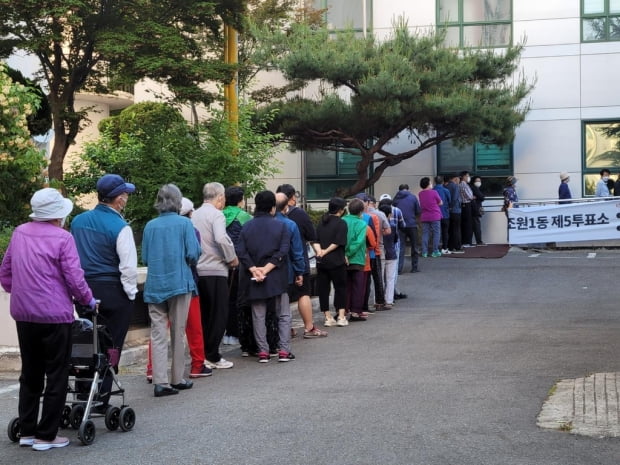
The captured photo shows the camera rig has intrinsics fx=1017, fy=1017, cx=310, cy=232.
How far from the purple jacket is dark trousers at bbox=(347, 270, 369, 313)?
7.60m

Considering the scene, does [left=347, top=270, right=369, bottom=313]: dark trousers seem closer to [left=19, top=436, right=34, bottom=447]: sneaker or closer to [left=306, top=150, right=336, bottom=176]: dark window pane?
[left=19, top=436, right=34, bottom=447]: sneaker

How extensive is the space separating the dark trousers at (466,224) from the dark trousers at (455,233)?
79cm

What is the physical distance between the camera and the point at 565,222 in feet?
79.3

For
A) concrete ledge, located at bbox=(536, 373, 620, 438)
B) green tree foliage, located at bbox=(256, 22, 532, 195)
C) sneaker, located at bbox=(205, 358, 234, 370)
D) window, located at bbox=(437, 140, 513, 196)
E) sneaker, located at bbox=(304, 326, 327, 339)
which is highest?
green tree foliage, located at bbox=(256, 22, 532, 195)

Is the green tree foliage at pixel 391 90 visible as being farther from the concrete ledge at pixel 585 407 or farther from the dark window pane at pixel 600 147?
the concrete ledge at pixel 585 407

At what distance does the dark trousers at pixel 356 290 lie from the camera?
14500mm

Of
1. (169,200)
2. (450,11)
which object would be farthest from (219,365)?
(450,11)

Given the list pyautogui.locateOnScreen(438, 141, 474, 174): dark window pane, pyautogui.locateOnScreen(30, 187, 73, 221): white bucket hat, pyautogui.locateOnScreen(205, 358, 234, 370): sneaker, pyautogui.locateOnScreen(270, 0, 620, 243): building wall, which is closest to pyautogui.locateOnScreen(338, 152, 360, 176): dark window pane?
pyautogui.locateOnScreen(438, 141, 474, 174): dark window pane

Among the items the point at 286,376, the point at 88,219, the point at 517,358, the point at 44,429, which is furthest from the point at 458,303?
the point at 44,429

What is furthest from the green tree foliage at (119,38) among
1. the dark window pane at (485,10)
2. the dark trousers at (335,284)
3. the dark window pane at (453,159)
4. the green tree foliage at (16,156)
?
the dark window pane at (485,10)

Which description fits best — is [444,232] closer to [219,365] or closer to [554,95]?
[554,95]

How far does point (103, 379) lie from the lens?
7672mm

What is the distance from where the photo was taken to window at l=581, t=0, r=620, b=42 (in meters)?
27.9

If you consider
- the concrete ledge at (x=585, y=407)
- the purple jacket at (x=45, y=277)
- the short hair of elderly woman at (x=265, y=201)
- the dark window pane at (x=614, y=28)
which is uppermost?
the dark window pane at (x=614, y=28)
